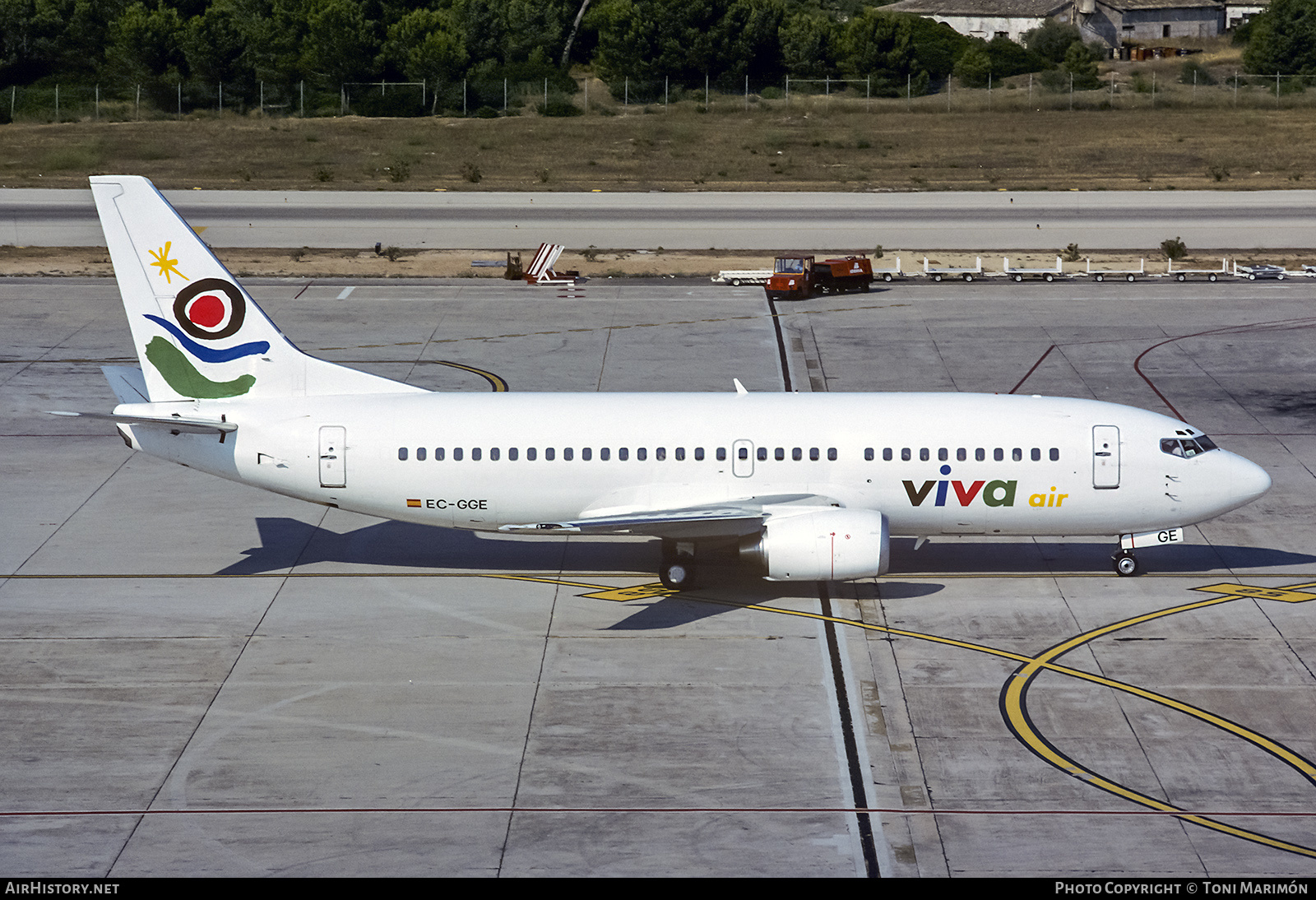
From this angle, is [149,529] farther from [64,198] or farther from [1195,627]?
[64,198]

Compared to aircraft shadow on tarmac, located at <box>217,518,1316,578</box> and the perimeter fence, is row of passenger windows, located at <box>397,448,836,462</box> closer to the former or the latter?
aircraft shadow on tarmac, located at <box>217,518,1316,578</box>

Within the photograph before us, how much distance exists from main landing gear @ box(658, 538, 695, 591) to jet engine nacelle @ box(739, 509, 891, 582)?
2.18m

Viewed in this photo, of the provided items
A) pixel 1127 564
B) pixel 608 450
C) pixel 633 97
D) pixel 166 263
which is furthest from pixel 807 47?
pixel 166 263

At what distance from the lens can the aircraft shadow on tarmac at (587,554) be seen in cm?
3478

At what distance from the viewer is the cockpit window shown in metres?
32.8

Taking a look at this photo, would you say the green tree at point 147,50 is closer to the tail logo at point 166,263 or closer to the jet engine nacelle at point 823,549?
the tail logo at point 166,263

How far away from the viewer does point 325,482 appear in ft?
107

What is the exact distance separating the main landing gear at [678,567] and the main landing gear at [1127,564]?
1040 centimetres

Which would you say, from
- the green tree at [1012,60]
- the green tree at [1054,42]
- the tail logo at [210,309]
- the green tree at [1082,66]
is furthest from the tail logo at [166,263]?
the green tree at [1054,42]

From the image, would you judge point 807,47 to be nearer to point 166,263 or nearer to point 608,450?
point 608,450

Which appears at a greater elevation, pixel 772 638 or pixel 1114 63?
pixel 1114 63

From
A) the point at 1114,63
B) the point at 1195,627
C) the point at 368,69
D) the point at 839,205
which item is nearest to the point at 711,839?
the point at 1195,627

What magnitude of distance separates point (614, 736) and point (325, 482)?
35.6ft

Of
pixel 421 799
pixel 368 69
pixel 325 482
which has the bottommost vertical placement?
pixel 421 799
